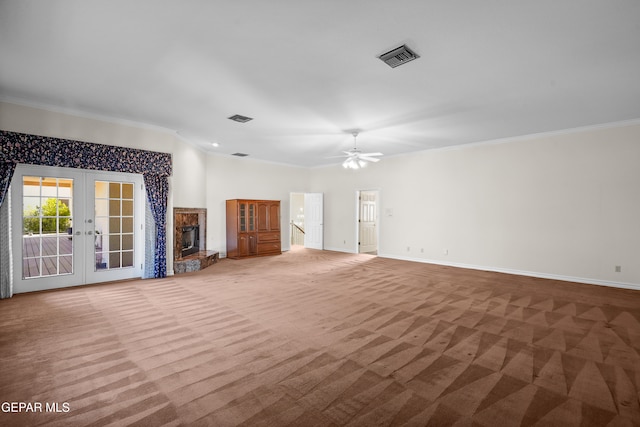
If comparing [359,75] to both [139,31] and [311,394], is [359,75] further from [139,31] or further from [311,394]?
[311,394]

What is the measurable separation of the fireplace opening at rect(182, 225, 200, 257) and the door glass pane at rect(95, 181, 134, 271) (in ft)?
4.34

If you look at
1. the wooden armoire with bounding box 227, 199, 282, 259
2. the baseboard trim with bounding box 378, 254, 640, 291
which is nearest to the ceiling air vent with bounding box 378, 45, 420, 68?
the baseboard trim with bounding box 378, 254, 640, 291

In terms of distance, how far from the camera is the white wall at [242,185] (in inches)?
319

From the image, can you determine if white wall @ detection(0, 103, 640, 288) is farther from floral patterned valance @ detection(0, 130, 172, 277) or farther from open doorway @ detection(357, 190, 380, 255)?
open doorway @ detection(357, 190, 380, 255)

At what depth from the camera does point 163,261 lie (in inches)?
229

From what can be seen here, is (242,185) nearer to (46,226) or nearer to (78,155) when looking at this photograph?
(78,155)

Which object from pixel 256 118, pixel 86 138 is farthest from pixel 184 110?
pixel 86 138

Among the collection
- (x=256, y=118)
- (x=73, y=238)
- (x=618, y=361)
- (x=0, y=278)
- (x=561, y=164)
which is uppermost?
(x=256, y=118)

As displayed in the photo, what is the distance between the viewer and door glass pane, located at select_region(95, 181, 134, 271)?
210 inches

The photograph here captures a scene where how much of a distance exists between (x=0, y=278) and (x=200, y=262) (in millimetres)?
3050

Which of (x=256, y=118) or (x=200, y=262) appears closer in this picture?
(x=256, y=118)

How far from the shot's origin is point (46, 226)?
477cm

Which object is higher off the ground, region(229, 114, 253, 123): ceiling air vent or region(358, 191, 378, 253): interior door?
region(229, 114, 253, 123): ceiling air vent

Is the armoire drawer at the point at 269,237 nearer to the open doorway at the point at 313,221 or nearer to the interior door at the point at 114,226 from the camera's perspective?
the open doorway at the point at 313,221
